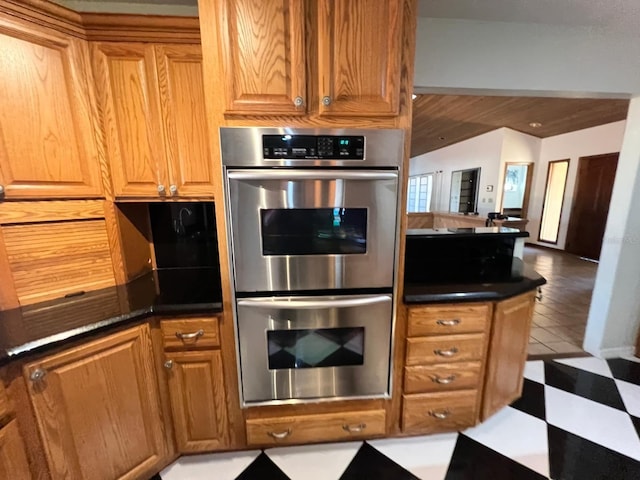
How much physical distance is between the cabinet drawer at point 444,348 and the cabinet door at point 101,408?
1.26 meters

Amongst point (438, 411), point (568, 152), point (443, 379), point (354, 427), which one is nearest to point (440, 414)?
point (438, 411)

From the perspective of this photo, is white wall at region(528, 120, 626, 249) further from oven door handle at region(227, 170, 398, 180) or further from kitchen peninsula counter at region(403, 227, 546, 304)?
oven door handle at region(227, 170, 398, 180)

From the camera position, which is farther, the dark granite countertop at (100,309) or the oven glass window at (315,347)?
the oven glass window at (315,347)

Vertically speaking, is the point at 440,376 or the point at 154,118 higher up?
the point at 154,118

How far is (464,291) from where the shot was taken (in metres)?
1.38

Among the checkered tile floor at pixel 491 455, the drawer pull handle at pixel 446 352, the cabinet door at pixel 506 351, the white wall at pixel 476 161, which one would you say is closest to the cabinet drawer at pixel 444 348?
the drawer pull handle at pixel 446 352

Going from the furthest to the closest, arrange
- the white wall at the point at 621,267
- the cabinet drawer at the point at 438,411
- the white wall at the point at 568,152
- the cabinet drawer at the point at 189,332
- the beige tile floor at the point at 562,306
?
the white wall at the point at 568,152
the beige tile floor at the point at 562,306
the white wall at the point at 621,267
the cabinet drawer at the point at 438,411
the cabinet drawer at the point at 189,332

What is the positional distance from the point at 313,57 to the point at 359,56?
0.19 metres

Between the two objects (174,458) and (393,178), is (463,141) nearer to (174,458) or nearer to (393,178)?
(393,178)

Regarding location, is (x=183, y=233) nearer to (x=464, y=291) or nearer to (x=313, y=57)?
(x=313, y=57)

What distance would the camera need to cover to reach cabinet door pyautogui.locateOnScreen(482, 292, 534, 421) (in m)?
1.46

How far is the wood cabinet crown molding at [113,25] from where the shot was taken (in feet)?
3.63

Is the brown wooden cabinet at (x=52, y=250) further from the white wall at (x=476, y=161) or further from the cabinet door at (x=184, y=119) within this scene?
the white wall at (x=476, y=161)

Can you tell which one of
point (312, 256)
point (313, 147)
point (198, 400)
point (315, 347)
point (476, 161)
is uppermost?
point (476, 161)
